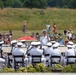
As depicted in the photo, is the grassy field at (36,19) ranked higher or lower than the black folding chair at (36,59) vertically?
lower

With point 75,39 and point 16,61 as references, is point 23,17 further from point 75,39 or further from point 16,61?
point 16,61

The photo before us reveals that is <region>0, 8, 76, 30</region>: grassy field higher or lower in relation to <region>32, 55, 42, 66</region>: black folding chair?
lower

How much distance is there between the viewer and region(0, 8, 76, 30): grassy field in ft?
176

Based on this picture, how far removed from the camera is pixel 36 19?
5959cm

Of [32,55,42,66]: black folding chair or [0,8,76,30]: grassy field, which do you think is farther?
[0,8,76,30]: grassy field

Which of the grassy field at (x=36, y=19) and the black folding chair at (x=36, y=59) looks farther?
the grassy field at (x=36, y=19)

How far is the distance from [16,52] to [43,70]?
10.2 feet

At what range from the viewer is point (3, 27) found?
52.7 meters

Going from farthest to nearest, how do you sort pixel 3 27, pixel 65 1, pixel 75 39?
pixel 65 1
pixel 3 27
pixel 75 39

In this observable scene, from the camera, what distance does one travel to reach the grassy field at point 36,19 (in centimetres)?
5378

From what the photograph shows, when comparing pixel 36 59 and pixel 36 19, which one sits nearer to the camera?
pixel 36 59

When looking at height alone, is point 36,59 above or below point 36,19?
above

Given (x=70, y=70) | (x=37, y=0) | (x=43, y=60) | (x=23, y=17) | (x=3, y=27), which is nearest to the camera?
(x=70, y=70)

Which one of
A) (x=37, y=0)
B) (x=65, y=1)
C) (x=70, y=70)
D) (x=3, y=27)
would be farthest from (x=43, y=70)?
(x=65, y=1)
